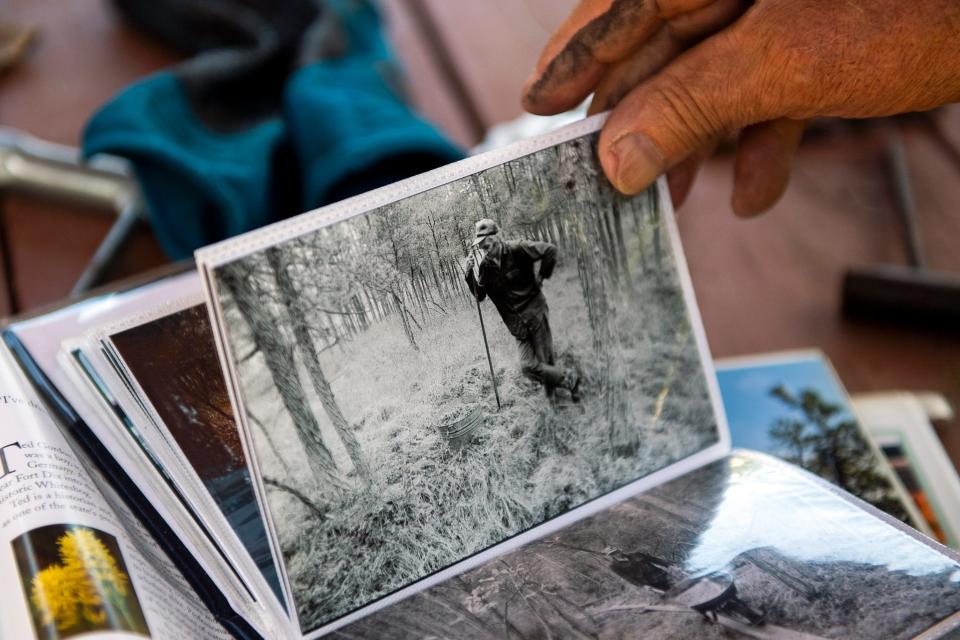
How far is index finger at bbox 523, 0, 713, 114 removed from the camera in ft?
1.77

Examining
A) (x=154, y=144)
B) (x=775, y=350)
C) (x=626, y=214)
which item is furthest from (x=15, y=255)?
(x=775, y=350)

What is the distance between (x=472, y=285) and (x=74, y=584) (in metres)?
0.26

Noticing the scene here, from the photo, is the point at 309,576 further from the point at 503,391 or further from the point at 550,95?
the point at 550,95

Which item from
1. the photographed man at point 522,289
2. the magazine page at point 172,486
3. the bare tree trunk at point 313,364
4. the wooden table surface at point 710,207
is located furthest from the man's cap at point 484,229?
the wooden table surface at point 710,207

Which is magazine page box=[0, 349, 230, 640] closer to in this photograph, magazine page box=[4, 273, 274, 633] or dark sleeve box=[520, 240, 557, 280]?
magazine page box=[4, 273, 274, 633]

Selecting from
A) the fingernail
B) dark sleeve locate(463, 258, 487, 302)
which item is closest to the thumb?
the fingernail

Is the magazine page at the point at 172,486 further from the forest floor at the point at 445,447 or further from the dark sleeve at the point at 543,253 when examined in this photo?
the dark sleeve at the point at 543,253

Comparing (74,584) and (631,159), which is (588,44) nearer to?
(631,159)

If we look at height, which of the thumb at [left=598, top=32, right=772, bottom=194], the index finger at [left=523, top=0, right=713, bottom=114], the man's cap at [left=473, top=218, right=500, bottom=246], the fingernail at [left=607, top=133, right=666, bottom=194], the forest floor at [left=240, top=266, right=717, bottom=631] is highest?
the index finger at [left=523, top=0, right=713, bottom=114]

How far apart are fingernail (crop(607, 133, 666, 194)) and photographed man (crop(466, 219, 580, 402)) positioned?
0.06 metres

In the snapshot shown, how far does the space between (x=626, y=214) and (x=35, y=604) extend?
398 millimetres

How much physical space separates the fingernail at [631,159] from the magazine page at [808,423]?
251 millimetres

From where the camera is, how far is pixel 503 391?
50 cm

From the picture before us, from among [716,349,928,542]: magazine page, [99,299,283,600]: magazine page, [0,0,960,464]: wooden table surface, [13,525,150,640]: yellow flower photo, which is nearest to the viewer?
[13,525,150,640]: yellow flower photo
